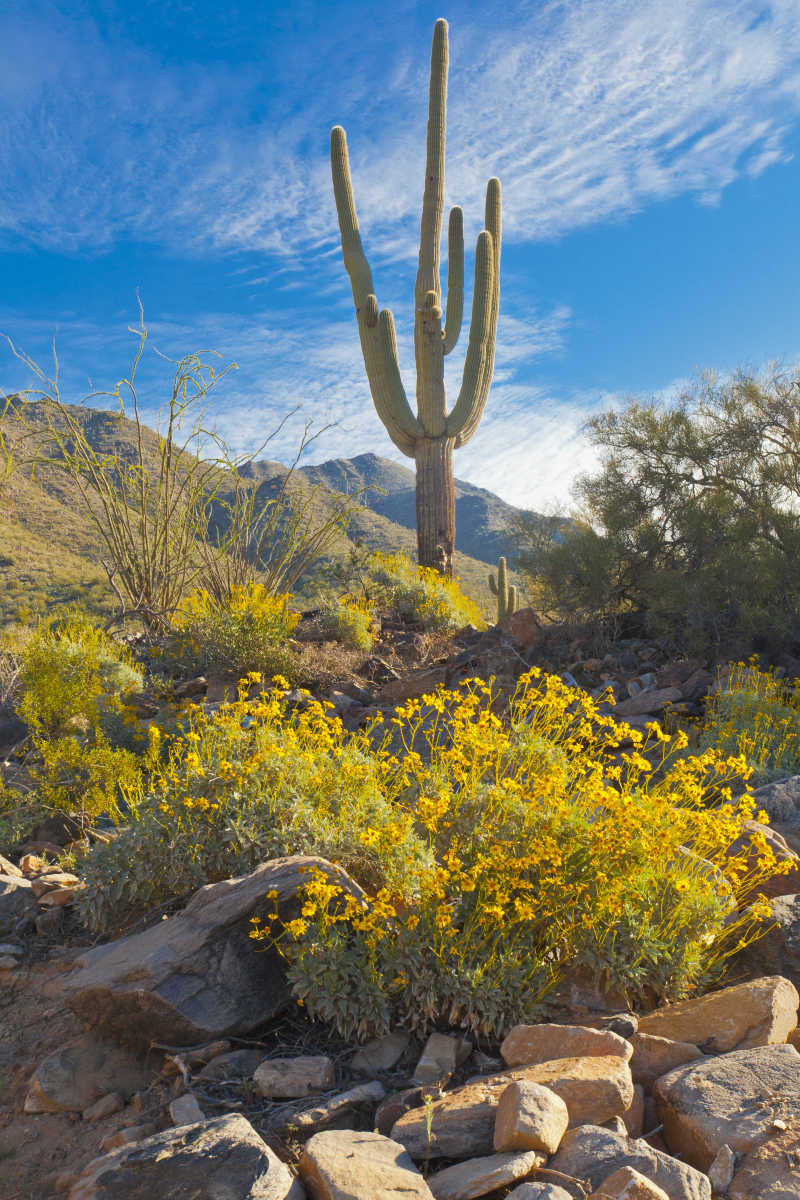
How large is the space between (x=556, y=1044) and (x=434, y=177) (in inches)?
497

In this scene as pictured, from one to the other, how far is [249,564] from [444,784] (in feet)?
21.0

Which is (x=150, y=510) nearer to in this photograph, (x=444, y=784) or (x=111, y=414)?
(x=111, y=414)

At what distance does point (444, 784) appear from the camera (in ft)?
Answer: 12.7

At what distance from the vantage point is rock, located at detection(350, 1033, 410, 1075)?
2.90m

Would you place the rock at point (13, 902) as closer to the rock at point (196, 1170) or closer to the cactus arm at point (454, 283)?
the rock at point (196, 1170)

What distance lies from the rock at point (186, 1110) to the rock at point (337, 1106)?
32cm

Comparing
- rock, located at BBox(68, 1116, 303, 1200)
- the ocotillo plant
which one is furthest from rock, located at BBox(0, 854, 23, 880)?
the ocotillo plant

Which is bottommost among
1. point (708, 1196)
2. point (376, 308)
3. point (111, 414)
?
point (708, 1196)

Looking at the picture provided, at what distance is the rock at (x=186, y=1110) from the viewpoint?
2.67 meters

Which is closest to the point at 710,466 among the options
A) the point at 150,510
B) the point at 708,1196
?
the point at 150,510

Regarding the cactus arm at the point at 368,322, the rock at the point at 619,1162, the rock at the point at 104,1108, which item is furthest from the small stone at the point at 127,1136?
the cactus arm at the point at 368,322

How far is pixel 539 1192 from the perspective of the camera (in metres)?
2.10

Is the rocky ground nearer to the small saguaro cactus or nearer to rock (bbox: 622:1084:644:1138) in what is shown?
rock (bbox: 622:1084:644:1138)

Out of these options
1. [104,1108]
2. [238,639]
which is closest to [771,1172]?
[104,1108]
